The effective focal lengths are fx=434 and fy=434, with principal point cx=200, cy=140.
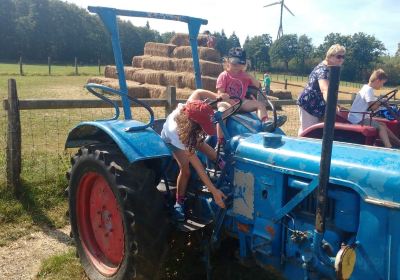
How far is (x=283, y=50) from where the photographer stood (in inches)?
2594

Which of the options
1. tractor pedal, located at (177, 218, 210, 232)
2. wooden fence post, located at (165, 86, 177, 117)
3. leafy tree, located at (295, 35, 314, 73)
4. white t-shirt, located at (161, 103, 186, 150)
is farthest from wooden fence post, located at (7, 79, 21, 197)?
leafy tree, located at (295, 35, 314, 73)

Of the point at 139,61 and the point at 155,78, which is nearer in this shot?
the point at 155,78

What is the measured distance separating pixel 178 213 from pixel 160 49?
24114 mm

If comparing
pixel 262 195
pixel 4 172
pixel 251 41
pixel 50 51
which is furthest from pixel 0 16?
pixel 262 195

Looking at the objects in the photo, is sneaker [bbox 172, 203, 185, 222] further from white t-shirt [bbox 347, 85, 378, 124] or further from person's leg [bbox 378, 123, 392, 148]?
white t-shirt [bbox 347, 85, 378, 124]

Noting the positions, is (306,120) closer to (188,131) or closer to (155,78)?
(188,131)

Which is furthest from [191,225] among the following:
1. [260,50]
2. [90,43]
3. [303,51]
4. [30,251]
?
[303,51]

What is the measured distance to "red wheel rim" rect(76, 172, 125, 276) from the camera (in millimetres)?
3225

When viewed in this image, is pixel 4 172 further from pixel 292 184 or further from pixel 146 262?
pixel 292 184

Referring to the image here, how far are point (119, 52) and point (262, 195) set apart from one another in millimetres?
1679

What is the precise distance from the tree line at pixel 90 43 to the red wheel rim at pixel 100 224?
156 ft

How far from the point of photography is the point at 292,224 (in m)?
2.56

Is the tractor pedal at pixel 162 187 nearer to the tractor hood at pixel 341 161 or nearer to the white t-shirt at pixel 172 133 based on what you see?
the white t-shirt at pixel 172 133

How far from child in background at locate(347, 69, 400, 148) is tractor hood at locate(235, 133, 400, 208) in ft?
5.62
